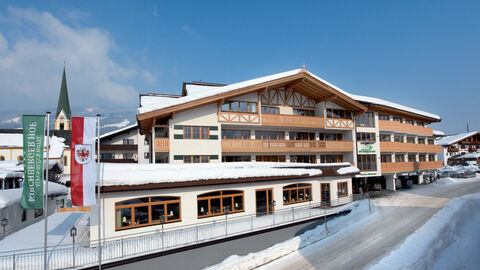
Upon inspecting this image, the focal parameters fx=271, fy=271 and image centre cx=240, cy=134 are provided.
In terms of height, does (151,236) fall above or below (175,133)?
below

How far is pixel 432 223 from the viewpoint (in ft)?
61.5

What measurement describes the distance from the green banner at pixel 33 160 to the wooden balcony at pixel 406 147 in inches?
1325

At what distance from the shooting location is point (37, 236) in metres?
14.5

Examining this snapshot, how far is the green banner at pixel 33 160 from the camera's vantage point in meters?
11.5

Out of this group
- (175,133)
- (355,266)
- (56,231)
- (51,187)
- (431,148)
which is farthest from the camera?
(431,148)

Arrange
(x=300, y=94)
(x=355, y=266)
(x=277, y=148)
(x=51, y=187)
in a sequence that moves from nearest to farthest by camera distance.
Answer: (x=355, y=266), (x=51, y=187), (x=277, y=148), (x=300, y=94)

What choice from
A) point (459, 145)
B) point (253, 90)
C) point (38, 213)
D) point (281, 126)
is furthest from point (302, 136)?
point (459, 145)

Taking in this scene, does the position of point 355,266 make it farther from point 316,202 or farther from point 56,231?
point 56,231

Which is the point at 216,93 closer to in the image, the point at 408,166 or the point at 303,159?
the point at 303,159

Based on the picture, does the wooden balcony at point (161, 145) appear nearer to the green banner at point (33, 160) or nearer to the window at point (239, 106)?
the window at point (239, 106)

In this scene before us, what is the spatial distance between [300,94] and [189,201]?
1840 cm

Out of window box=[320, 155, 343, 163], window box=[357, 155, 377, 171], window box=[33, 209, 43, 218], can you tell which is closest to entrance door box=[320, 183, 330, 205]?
window box=[320, 155, 343, 163]

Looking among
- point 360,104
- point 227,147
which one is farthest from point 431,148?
point 227,147

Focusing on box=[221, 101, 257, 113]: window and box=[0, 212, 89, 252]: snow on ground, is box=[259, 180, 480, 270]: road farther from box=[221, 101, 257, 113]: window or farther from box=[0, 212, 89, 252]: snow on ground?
box=[221, 101, 257, 113]: window
